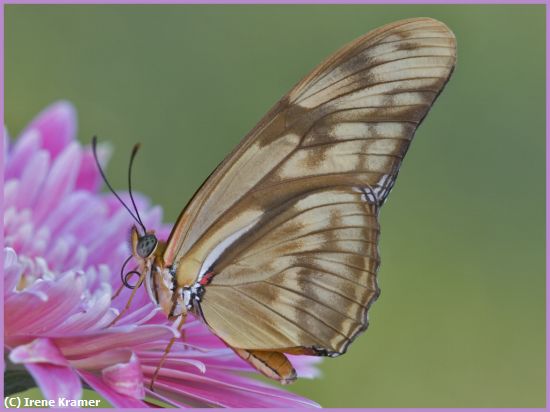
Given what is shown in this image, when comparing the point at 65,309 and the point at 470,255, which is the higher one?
the point at 470,255

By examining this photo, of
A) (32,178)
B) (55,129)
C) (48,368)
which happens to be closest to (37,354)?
(48,368)

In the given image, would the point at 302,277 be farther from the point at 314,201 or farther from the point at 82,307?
the point at 82,307

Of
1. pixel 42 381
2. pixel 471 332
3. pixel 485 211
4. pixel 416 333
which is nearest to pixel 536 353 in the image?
pixel 471 332

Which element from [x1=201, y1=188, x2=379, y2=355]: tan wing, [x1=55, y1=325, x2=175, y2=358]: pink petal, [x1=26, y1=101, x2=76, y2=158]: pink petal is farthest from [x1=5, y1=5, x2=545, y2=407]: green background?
[x1=55, y1=325, x2=175, y2=358]: pink petal

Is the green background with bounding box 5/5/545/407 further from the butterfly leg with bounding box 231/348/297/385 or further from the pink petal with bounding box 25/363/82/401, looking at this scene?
the pink petal with bounding box 25/363/82/401

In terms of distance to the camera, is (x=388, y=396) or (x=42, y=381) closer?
(x=42, y=381)

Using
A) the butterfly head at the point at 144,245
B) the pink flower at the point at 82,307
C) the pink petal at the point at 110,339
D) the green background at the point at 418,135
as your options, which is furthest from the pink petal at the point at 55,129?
the green background at the point at 418,135

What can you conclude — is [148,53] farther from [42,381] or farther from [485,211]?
[42,381]
